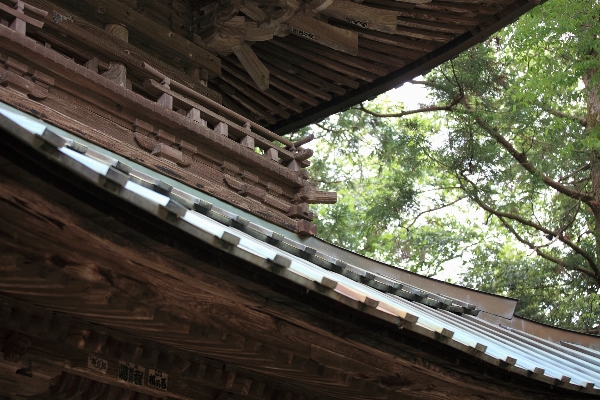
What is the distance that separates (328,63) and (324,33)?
2.63 ft

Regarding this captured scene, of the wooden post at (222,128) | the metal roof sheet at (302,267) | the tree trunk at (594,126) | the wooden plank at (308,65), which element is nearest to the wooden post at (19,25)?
the metal roof sheet at (302,267)

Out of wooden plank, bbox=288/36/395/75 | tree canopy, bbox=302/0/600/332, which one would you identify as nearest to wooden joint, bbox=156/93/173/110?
wooden plank, bbox=288/36/395/75

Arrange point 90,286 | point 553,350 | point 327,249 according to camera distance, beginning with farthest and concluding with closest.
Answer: point 327,249, point 553,350, point 90,286

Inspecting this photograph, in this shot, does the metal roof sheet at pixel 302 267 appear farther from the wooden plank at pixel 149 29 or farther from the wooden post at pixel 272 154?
the wooden plank at pixel 149 29

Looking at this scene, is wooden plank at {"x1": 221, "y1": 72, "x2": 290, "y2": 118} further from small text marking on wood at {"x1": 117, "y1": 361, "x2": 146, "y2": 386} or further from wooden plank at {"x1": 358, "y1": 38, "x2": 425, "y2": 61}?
small text marking on wood at {"x1": 117, "y1": 361, "x2": 146, "y2": 386}

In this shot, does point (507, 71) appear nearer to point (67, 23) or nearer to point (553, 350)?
point (553, 350)

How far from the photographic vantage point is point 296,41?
8.91 m

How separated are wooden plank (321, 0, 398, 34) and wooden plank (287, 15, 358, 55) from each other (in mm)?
141

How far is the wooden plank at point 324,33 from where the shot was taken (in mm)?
8109

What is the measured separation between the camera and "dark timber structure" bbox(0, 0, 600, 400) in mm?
2949

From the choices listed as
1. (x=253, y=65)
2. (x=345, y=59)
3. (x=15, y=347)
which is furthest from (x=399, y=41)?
(x=15, y=347)

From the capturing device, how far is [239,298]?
341 centimetres

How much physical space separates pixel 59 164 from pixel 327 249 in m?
5.52

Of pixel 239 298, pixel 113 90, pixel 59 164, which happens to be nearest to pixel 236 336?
pixel 239 298
